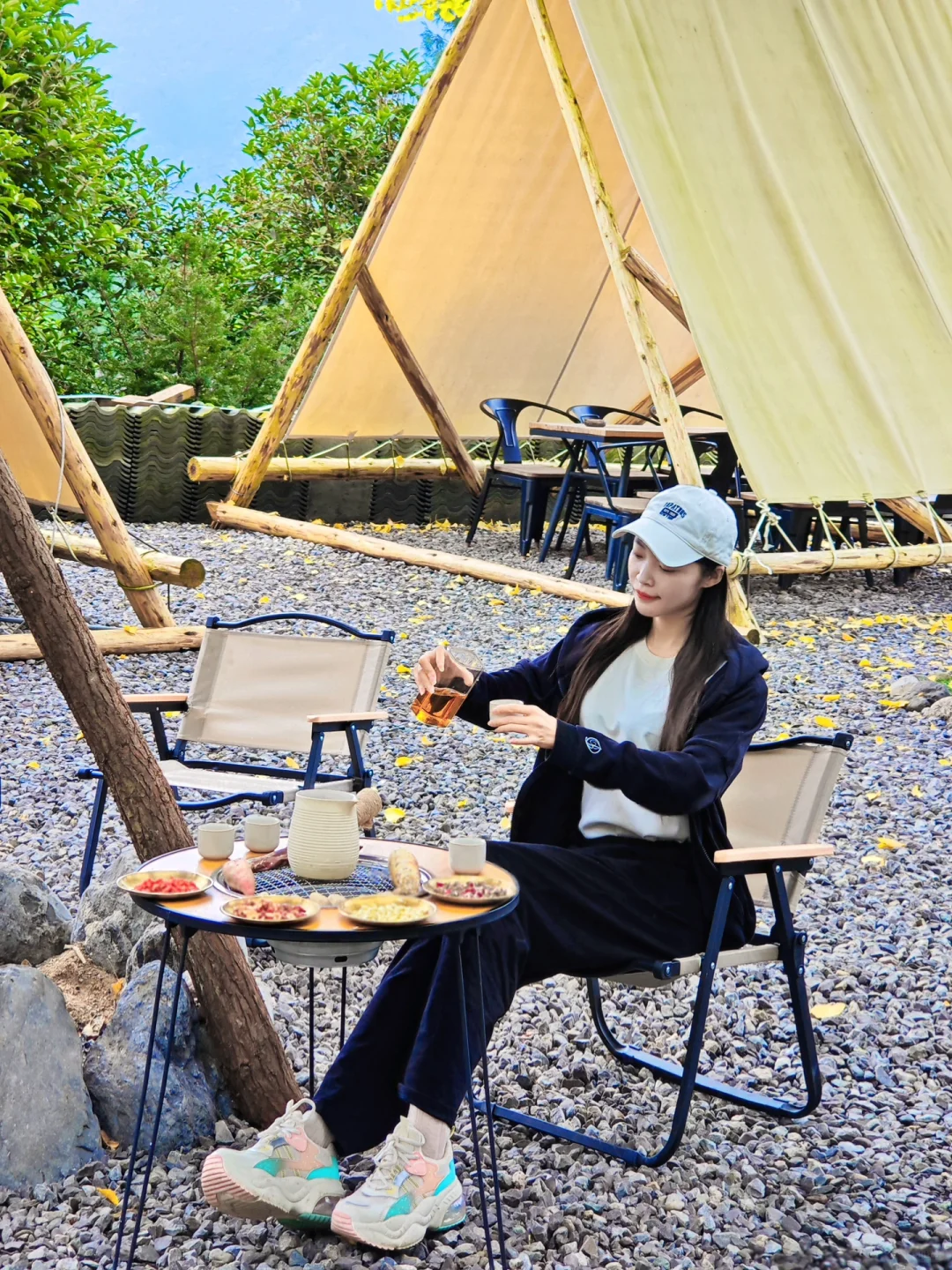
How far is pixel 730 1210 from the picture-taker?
2055 millimetres

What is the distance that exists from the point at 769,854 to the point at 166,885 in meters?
0.95

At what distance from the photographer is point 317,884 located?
6.37 ft

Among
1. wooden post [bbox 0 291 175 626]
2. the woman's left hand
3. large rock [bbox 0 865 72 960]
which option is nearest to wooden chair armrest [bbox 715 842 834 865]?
the woman's left hand

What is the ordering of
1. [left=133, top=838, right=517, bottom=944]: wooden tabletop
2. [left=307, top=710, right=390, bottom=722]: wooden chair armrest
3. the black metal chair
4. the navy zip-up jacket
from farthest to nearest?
the black metal chair → [left=307, top=710, right=390, bottom=722]: wooden chair armrest → the navy zip-up jacket → [left=133, top=838, right=517, bottom=944]: wooden tabletop

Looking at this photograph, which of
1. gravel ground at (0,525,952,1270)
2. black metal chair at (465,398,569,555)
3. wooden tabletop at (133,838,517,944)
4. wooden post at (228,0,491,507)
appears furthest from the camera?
black metal chair at (465,398,569,555)

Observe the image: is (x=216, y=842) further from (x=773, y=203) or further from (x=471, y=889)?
(x=773, y=203)

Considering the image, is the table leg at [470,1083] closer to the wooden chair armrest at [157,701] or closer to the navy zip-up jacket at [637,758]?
the navy zip-up jacket at [637,758]

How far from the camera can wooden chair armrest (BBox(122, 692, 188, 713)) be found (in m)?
3.36

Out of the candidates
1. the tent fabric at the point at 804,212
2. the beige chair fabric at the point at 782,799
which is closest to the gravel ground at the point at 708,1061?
the beige chair fabric at the point at 782,799

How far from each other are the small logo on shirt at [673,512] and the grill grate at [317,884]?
72 centimetres

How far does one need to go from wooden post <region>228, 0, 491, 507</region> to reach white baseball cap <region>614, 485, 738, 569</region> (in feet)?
18.2

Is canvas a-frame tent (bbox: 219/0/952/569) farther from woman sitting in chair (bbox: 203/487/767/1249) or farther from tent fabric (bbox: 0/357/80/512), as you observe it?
woman sitting in chair (bbox: 203/487/767/1249)

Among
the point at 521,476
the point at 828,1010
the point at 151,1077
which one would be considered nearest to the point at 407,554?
the point at 521,476

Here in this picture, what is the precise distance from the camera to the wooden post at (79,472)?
5.12m
